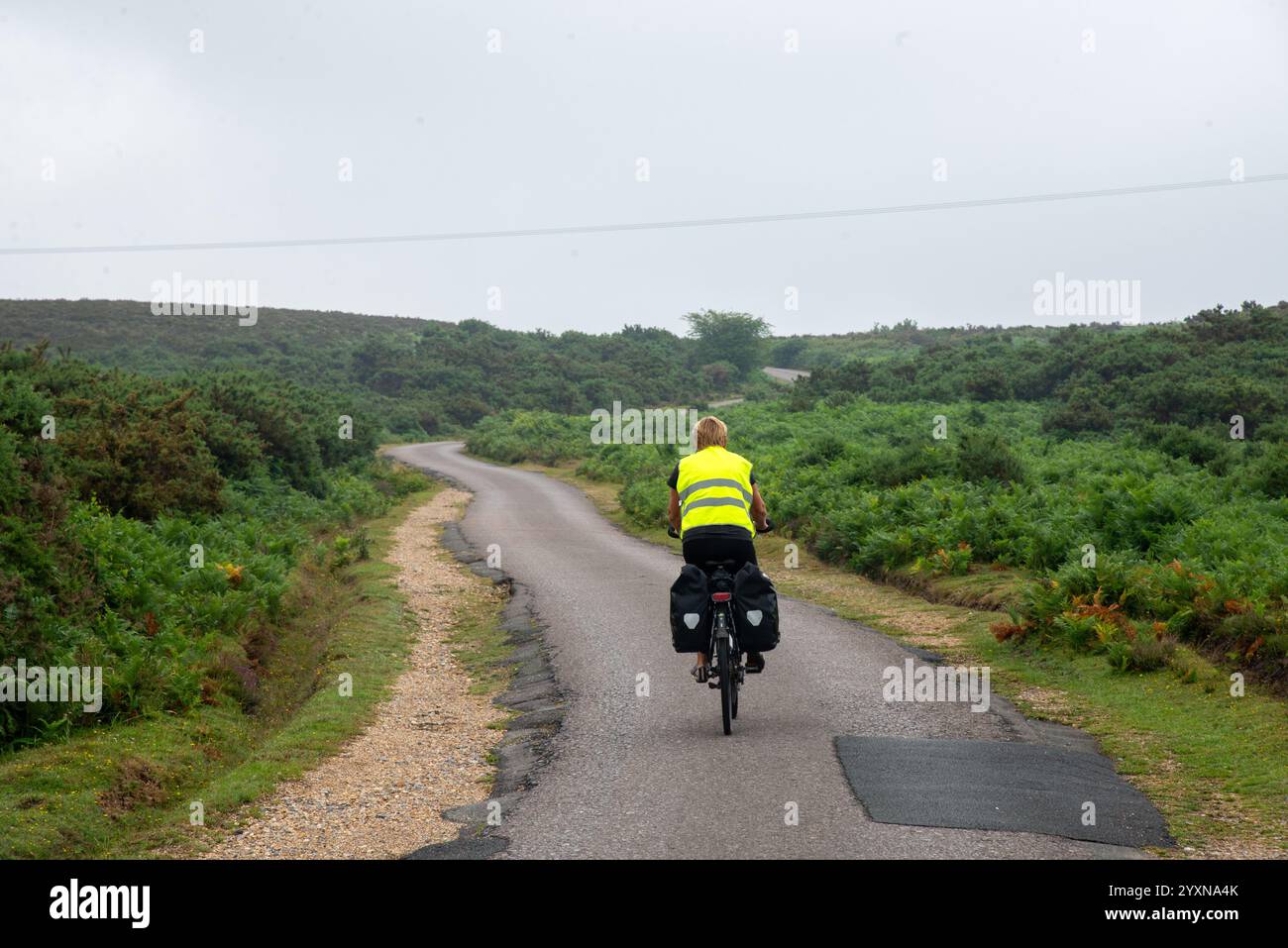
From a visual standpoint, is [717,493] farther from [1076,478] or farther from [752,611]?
[1076,478]

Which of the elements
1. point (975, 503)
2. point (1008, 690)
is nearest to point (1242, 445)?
point (975, 503)

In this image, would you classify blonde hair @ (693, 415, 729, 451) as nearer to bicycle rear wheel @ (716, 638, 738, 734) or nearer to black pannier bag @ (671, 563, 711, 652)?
black pannier bag @ (671, 563, 711, 652)

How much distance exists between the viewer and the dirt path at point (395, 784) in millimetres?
6711

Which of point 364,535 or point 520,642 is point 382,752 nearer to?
point 520,642

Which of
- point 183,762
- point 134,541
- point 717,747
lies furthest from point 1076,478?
point 183,762

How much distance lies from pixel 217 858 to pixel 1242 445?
25460 mm

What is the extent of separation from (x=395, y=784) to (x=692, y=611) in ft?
8.00

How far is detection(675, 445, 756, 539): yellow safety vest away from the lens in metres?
8.50

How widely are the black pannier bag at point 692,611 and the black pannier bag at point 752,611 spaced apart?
23cm

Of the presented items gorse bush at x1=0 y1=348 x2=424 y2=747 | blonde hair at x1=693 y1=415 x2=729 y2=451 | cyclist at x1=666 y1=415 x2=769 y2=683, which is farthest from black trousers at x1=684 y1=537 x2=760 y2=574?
gorse bush at x1=0 y1=348 x2=424 y2=747

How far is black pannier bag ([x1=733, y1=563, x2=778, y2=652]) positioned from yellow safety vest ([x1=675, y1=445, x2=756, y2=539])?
1.13ft

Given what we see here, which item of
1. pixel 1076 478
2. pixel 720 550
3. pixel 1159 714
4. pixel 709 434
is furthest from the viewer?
pixel 1076 478

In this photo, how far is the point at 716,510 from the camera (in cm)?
849

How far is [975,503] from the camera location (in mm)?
19109
